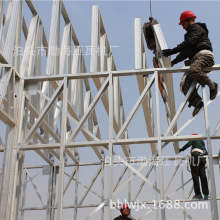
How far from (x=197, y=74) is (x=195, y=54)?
0.66 meters

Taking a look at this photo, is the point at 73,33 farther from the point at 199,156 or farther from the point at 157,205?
the point at 157,205

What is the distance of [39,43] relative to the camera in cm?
1157

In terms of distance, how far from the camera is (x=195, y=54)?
955cm

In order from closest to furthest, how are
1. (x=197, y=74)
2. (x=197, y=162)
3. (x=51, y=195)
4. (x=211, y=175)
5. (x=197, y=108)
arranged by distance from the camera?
(x=211, y=175) < (x=197, y=74) < (x=197, y=108) < (x=197, y=162) < (x=51, y=195)

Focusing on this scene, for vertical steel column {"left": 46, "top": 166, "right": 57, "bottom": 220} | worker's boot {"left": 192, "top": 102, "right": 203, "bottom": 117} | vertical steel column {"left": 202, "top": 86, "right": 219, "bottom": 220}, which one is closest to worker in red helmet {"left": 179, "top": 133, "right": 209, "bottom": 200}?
worker's boot {"left": 192, "top": 102, "right": 203, "bottom": 117}

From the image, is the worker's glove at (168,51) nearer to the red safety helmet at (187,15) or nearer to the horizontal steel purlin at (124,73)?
the horizontal steel purlin at (124,73)

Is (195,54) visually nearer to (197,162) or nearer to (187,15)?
(187,15)

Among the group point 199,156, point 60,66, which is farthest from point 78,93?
point 199,156

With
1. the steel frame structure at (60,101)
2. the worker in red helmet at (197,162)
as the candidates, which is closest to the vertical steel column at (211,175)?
the steel frame structure at (60,101)

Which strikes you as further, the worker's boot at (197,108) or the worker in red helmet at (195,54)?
the worker's boot at (197,108)

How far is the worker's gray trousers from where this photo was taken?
914cm

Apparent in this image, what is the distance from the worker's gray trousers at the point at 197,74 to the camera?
30.0 ft

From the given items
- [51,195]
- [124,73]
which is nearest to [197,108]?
[124,73]

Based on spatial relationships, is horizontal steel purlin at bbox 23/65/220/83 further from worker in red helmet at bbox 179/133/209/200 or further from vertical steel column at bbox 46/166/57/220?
vertical steel column at bbox 46/166/57/220
